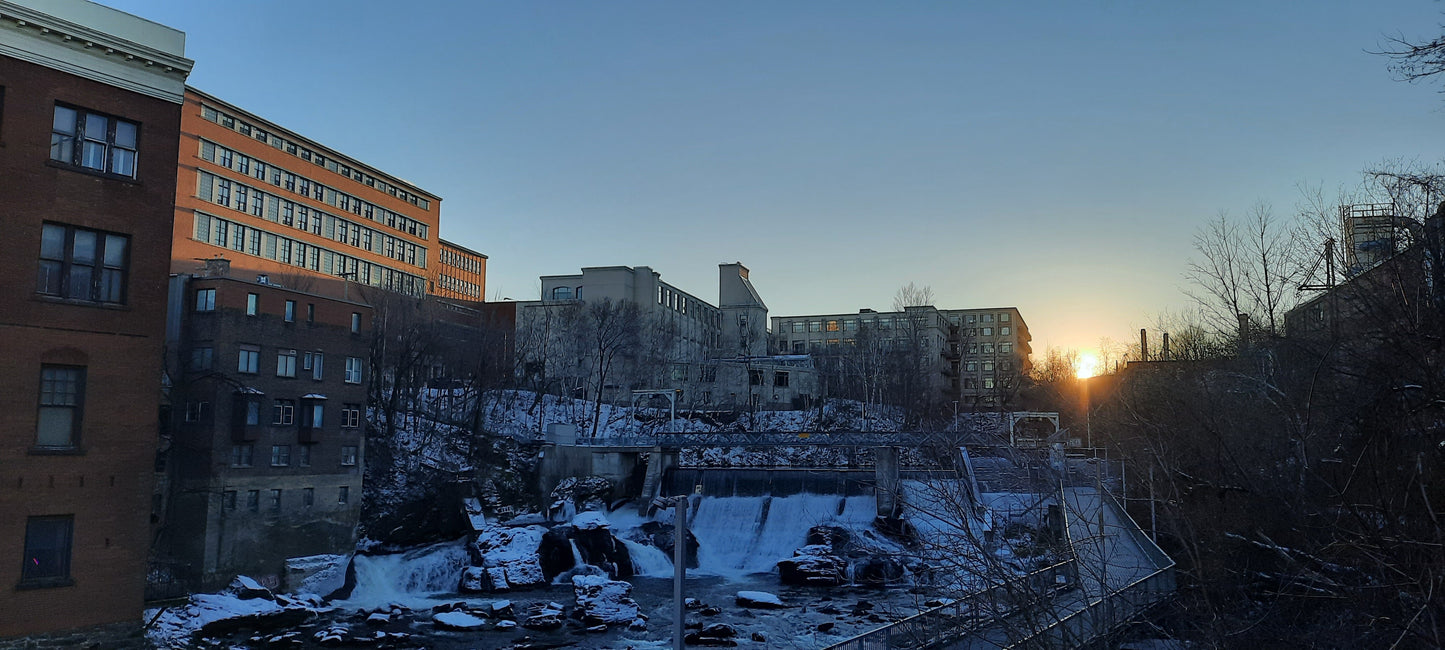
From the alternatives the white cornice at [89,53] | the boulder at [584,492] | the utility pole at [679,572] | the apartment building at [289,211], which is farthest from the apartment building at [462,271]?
the utility pole at [679,572]

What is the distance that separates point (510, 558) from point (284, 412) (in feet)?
39.1

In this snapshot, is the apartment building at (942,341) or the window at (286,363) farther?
the apartment building at (942,341)

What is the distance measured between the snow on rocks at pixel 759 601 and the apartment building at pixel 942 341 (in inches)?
2001

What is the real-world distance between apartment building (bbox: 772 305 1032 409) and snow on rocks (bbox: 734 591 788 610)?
5082 cm

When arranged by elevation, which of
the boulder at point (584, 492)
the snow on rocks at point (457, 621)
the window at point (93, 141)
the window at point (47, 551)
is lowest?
the snow on rocks at point (457, 621)

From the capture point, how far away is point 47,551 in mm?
22719

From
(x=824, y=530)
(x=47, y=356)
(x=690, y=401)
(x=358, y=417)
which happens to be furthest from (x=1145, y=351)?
(x=47, y=356)

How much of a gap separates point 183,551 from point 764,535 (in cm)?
2814

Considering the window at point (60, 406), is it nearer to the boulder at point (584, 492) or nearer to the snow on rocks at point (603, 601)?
the snow on rocks at point (603, 601)

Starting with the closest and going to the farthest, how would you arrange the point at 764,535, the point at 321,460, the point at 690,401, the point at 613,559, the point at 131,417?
the point at 131,417 < the point at 321,460 < the point at 613,559 < the point at 764,535 < the point at 690,401

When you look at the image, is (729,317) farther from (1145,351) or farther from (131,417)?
(131,417)

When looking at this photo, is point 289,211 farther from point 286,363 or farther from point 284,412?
point 284,412

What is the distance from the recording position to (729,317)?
109m

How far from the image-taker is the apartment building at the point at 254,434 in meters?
38.0
